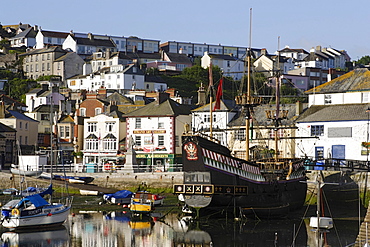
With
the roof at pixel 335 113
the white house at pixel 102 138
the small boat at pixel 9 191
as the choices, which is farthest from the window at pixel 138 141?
the roof at pixel 335 113

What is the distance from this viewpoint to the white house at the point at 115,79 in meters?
115

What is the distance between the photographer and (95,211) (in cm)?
5072

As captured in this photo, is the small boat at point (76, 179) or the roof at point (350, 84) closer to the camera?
the roof at point (350, 84)

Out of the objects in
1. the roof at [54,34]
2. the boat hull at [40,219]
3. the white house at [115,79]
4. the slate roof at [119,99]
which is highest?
the roof at [54,34]

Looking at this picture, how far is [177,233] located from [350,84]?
29.3 metres

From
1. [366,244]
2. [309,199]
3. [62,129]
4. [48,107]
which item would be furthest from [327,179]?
[48,107]

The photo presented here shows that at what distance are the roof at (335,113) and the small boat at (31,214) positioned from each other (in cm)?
2644

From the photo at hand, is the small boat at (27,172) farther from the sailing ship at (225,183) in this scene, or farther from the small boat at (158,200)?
the sailing ship at (225,183)

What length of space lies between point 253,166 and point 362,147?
1504cm

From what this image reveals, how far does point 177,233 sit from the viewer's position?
41.1m

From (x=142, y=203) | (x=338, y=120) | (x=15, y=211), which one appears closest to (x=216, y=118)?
(x=338, y=120)

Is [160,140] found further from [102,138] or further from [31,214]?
[31,214]

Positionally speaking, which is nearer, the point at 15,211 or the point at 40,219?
the point at 15,211

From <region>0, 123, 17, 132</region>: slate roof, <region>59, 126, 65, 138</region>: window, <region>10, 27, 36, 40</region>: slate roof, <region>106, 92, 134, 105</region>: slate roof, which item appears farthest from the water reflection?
<region>10, 27, 36, 40</region>: slate roof
